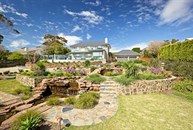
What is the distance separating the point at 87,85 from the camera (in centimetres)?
882

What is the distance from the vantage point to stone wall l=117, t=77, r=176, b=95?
24.3 feet

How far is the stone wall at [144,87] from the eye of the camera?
7392 millimetres

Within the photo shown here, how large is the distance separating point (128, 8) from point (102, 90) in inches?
451

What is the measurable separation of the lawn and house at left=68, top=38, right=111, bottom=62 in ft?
81.4

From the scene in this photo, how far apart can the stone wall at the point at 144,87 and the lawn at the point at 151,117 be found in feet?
5.52

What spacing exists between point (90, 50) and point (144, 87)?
25.0 meters

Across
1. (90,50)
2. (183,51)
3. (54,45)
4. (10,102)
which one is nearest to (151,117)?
(10,102)

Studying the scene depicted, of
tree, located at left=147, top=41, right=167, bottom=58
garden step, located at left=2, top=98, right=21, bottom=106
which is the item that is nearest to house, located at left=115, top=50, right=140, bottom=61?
tree, located at left=147, top=41, right=167, bottom=58

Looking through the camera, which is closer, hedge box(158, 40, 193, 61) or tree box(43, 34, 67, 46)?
hedge box(158, 40, 193, 61)

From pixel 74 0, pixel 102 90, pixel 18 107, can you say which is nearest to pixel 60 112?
pixel 18 107

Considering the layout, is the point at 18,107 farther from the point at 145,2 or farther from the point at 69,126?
the point at 145,2

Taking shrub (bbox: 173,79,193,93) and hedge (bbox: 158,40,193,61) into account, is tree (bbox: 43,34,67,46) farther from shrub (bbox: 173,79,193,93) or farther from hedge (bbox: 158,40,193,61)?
shrub (bbox: 173,79,193,93)

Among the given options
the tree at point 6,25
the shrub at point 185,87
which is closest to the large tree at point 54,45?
the tree at point 6,25

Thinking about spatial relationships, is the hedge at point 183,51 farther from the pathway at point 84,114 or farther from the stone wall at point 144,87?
the pathway at point 84,114
